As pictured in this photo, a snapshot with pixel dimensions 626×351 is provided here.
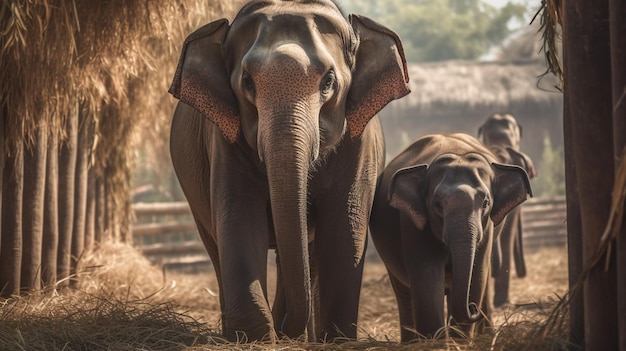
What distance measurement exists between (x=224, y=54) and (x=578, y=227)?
5.81ft

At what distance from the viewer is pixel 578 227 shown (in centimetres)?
404

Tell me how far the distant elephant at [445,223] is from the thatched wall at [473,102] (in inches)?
798

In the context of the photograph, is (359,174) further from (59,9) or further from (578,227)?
(59,9)

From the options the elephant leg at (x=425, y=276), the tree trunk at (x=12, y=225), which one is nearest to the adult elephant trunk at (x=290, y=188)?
the elephant leg at (x=425, y=276)

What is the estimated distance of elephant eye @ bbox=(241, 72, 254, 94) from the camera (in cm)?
428

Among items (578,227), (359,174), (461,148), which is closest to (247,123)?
(359,174)

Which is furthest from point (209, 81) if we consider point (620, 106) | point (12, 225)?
point (12, 225)

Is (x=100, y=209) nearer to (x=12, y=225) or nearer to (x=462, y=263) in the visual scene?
(x=12, y=225)

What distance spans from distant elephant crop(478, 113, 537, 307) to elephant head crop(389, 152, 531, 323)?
1.60 meters

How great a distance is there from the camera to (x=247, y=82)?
4309mm

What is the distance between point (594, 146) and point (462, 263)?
151 centimetres

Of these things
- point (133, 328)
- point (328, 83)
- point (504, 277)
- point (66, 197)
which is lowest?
point (504, 277)

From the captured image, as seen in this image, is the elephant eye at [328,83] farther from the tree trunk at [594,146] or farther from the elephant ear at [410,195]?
the elephant ear at [410,195]

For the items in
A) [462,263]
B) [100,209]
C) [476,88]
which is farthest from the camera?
[476,88]
